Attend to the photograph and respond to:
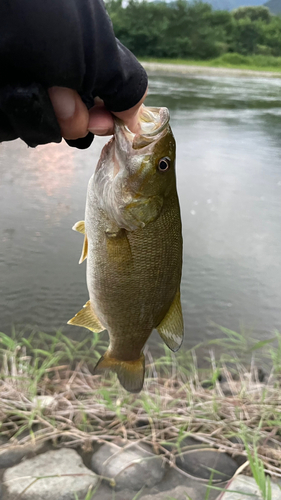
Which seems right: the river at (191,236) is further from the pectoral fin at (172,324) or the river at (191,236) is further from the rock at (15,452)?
the pectoral fin at (172,324)

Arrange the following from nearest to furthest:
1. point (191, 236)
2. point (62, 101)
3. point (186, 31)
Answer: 1. point (62, 101)
2. point (191, 236)
3. point (186, 31)

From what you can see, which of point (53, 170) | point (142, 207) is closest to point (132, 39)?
point (53, 170)

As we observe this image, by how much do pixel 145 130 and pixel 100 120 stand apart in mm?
162

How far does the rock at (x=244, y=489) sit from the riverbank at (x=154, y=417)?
52 millimetres

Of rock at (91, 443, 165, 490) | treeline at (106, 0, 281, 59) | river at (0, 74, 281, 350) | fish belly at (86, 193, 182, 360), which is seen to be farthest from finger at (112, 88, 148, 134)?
treeline at (106, 0, 281, 59)

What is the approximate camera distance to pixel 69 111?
1.11m

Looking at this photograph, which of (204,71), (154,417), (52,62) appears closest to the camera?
(52,62)

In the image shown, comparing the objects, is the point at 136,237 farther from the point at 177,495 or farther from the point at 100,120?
the point at 177,495

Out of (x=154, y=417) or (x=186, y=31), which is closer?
(x=154, y=417)

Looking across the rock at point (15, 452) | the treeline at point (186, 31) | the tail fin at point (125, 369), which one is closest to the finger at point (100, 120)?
the tail fin at point (125, 369)

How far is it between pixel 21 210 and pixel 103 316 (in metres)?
3.31

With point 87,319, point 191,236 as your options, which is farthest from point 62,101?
point 191,236

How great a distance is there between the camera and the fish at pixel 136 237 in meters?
1.30

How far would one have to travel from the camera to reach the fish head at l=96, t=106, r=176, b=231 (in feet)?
4.22
